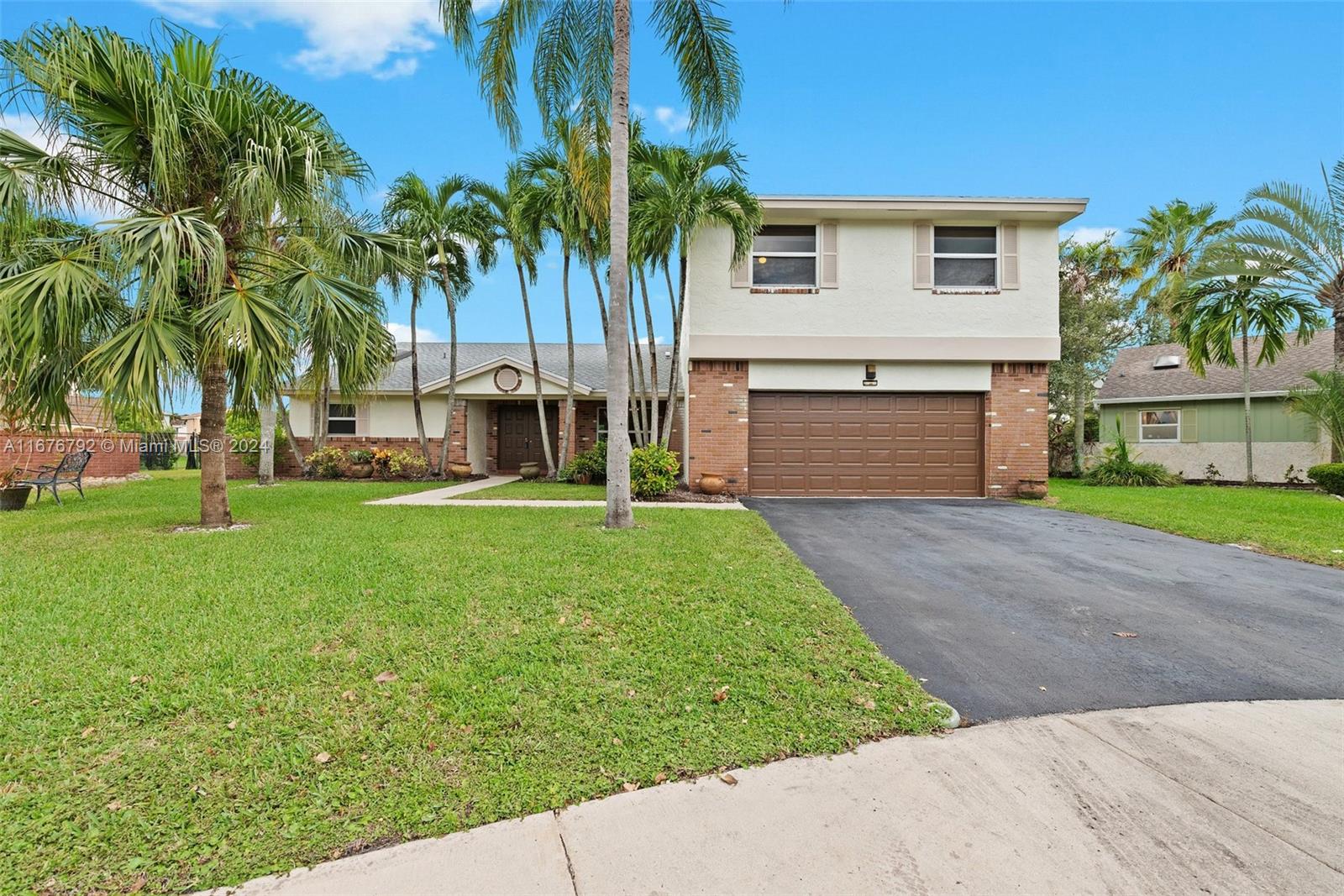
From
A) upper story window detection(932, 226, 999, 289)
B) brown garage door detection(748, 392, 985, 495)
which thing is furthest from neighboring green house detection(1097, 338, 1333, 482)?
brown garage door detection(748, 392, 985, 495)

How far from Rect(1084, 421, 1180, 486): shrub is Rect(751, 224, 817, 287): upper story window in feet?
35.5

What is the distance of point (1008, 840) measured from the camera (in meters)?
2.20

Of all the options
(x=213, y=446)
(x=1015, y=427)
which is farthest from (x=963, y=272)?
(x=213, y=446)

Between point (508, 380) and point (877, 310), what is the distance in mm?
10253

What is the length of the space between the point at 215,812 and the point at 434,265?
15.7m

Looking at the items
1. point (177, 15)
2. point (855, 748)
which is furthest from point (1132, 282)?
point (177, 15)

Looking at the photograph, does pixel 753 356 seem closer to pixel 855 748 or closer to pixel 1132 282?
pixel 855 748

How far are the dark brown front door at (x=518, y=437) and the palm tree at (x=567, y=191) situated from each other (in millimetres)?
3670

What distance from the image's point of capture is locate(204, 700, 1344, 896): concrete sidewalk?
6.56ft

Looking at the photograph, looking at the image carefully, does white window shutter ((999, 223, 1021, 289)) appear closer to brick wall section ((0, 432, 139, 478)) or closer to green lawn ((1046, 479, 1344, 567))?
green lawn ((1046, 479, 1344, 567))

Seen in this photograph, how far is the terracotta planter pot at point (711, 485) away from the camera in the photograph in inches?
471

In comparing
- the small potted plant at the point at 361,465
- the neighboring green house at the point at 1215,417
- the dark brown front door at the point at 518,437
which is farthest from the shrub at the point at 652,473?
the neighboring green house at the point at 1215,417

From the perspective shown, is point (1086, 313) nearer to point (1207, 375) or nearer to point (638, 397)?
A: point (1207, 375)

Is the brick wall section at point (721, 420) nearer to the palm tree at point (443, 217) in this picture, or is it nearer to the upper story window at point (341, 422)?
the palm tree at point (443, 217)
